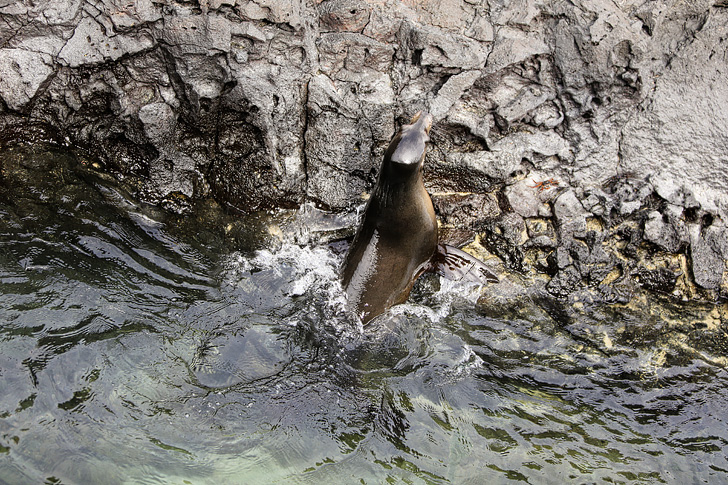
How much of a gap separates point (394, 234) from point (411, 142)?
756 millimetres

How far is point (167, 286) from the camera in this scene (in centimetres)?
432

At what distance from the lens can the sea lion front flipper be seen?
460cm

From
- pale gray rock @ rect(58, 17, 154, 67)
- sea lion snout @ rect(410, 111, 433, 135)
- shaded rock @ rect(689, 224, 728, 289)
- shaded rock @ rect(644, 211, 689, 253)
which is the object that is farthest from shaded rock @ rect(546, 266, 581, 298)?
pale gray rock @ rect(58, 17, 154, 67)

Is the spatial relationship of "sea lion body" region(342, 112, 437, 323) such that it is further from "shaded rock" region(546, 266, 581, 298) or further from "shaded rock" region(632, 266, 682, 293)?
"shaded rock" region(632, 266, 682, 293)

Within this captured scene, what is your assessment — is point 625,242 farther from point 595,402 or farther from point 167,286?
point 167,286

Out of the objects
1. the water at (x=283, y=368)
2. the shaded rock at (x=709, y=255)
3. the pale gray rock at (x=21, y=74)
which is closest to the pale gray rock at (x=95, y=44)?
the pale gray rock at (x=21, y=74)

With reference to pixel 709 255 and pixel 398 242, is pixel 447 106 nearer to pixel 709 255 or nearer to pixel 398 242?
pixel 398 242

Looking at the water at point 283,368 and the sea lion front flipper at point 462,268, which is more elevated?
the sea lion front flipper at point 462,268

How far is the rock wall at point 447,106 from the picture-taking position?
4617 millimetres

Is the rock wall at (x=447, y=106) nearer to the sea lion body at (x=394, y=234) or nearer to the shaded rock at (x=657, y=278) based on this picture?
the shaded rock at (x=657, y=278)

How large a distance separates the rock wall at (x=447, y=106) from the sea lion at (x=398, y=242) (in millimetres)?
376

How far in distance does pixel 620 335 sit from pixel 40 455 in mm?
3993

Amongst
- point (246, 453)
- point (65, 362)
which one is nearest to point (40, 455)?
point (65, 362)

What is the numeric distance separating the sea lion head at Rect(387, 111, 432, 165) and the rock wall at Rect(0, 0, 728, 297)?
12.4 inches
